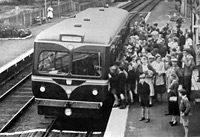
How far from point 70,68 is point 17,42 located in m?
18.6

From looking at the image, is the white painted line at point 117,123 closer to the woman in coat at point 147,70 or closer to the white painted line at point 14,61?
the woman in coat at point 147,70

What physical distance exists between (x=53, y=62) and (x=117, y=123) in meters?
2.38

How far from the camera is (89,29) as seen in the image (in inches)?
573

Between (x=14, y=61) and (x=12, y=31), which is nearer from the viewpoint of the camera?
(x=14, y=61)

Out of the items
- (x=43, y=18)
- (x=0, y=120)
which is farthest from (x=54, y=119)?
(x=43, y=18)

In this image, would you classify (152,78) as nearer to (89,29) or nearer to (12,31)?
(89,29)

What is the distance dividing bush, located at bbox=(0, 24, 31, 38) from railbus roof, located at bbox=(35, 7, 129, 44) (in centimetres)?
1609

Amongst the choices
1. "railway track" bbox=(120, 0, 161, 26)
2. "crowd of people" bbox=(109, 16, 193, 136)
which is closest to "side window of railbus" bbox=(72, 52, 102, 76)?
"crowd of people" bbox=(109, 16, 193, 136)

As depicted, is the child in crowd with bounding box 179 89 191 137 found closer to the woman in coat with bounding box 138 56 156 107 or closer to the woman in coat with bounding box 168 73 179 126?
the woman in coat with bounding box 168 73 179 126

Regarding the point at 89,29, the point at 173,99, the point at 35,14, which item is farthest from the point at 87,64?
the point at 35,14

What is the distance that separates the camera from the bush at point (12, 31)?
32.9m

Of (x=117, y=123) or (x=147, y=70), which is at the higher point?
(x=147, y=70)

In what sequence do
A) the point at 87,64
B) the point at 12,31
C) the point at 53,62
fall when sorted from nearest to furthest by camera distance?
the point at 87,64, the point at 53,62, the point at 12,31

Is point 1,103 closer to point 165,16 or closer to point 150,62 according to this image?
point 150,62
